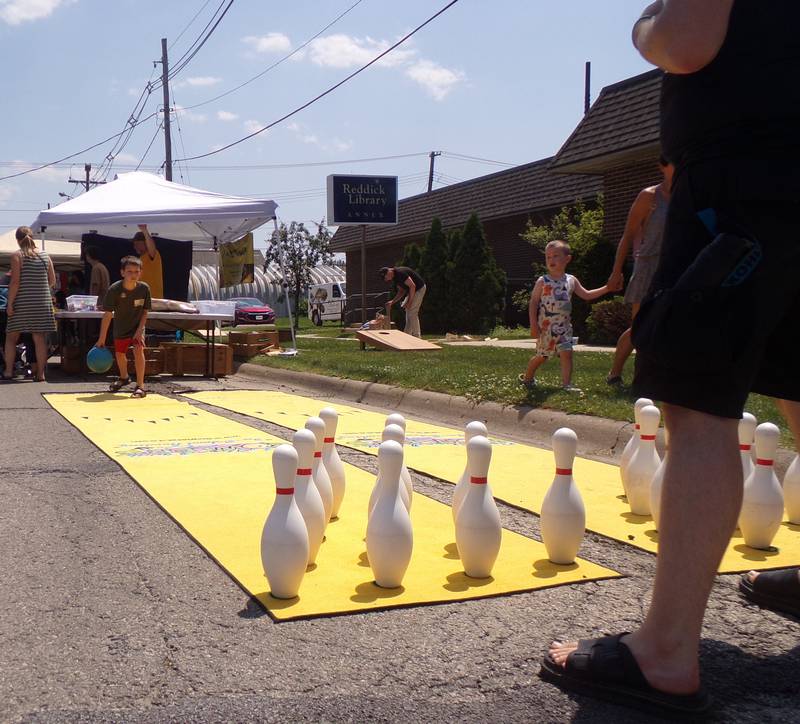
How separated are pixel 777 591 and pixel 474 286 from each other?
67.3 feet

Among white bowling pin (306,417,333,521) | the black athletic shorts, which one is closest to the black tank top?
the black athletic shorts

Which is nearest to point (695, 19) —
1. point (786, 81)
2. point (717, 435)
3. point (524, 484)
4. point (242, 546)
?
point (786, 81)

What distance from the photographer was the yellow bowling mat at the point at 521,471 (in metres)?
3.96

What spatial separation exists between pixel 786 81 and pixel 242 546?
2697mm

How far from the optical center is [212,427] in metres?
7.60

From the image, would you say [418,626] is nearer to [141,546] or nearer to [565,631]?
[565,631]

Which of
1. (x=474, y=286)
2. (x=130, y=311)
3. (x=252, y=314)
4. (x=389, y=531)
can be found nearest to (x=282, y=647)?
(x=389, y=531)

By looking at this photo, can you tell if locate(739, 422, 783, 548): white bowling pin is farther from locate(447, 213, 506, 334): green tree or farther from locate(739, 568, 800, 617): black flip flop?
locate(447, 213, 506, 334): green tree

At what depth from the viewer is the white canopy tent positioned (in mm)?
13133

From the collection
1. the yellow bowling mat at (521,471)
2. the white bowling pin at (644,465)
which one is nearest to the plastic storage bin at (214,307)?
the yellow bowling mat at (521,471)

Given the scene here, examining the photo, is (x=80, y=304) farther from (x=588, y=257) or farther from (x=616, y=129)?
(x=616, y=129)

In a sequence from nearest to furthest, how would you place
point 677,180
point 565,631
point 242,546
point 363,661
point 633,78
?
point 677,180 < point 363,661 < point 565,631 < point 242,546 < point 633,78

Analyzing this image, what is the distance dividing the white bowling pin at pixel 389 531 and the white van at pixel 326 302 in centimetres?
3525

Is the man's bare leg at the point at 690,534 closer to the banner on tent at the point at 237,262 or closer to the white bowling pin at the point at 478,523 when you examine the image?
the white bowling pin at the point at 478,523
